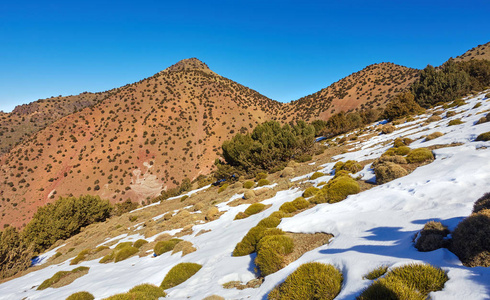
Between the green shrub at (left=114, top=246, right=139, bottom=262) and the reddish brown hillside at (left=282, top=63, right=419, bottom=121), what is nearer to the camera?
the green shrub at (left=114, top=246, right=139, bottom=262)

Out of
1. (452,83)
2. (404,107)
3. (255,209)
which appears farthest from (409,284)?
(452,83)

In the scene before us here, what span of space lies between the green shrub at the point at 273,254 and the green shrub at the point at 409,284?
358 cm

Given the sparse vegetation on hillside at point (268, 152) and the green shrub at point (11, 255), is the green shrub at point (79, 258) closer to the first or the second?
the green shrub at point (11, 255)

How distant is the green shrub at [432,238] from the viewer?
14.9ft

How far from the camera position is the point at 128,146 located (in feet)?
A: 205

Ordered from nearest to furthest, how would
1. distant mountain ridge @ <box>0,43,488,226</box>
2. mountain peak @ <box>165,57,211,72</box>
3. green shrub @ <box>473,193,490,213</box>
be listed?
green shrub @ <box>473,193,490,213</box>
distant mountain ridge @ <box>0,43,488,226</box>
mountain peak @ <box>165,57,211,72</box>

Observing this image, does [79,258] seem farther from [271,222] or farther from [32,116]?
[32,116]

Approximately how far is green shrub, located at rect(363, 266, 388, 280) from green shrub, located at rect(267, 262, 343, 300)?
0.68 m

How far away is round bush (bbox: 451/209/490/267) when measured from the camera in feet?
11.9

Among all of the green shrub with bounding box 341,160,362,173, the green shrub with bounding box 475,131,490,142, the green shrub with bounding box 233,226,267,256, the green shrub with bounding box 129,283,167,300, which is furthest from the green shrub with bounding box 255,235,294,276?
the green shrub with bounding box 475,131,490,142

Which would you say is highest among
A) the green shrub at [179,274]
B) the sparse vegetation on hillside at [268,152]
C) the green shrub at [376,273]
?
the sparse vegetation on hillside at [268,152]

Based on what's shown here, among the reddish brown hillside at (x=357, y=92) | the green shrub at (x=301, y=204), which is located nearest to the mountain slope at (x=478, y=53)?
the reddish brown hillside at (x=357, y=92)

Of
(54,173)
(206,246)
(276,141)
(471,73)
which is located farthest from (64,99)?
(471,73)

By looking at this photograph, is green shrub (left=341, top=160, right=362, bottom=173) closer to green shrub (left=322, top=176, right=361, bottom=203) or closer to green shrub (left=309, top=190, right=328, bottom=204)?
green shrub (left=322, top=176, right=361, bottom=203)
